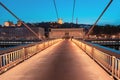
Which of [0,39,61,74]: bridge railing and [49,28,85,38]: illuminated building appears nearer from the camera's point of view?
[0,39,61,74]: bridge railing

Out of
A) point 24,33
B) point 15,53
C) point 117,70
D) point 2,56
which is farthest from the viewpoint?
point 24,33

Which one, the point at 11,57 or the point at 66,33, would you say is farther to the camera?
the point at 66,33

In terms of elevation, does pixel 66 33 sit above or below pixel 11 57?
above

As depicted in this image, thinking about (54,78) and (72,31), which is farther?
(72,31)

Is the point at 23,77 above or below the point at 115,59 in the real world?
below

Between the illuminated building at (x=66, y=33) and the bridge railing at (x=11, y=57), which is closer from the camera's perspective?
the bridge railing at (x=11, y=57)

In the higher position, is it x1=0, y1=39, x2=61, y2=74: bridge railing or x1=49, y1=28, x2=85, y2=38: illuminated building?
x1=49, y1=28, x2=85, y2=38: illuminated building

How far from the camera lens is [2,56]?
14.5 m

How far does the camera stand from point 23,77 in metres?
12.4

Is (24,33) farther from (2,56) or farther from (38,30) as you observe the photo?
(2,56)

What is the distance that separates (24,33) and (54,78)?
594ft

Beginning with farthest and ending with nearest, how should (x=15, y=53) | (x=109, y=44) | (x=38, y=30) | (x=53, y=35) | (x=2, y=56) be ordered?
(x=38, y=30)
(x=53, y=35)
(x=109, y=44)
(x=15, y=53)
(x=2, y=56)

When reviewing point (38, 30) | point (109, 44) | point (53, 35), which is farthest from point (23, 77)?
point (38, 30)

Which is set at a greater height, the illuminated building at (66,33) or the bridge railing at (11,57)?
the illuminated building at (66,33)
